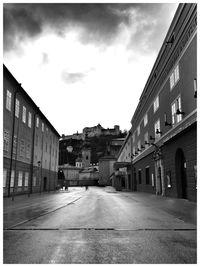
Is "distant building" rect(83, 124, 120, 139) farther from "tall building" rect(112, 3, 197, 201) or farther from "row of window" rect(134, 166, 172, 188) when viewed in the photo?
"tall building" rect(112, 3, 197, 201)

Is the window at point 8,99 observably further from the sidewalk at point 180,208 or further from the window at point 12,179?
the sidewalk at point 180,208

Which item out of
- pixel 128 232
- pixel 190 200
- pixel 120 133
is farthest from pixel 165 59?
pixel 120 133

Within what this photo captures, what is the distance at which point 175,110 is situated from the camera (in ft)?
67.5

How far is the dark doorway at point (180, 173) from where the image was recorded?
19.9 meters

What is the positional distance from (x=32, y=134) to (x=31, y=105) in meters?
3.91

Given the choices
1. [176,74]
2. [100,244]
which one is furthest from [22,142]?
[100,244]

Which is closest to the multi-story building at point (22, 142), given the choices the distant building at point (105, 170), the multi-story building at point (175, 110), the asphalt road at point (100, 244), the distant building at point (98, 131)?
the multi-story building at point (175, 110)

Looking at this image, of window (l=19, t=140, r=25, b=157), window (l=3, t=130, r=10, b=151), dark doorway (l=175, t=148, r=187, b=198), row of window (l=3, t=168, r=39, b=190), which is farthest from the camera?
window (l=19, t=140, r=25, b=157)

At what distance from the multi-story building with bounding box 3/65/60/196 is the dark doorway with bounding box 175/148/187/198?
15.3 meters

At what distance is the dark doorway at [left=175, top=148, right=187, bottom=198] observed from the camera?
19.9 m

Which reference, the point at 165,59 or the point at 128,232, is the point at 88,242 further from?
the point at 165,59

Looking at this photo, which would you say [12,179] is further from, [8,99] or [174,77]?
[174,77]

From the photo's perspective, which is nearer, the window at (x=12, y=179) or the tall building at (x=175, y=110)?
the tall building at (x=175, y=110)

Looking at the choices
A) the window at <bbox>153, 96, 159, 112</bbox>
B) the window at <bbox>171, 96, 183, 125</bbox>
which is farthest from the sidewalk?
the window at <bbox>153, 96, 159, 112</bbox>
